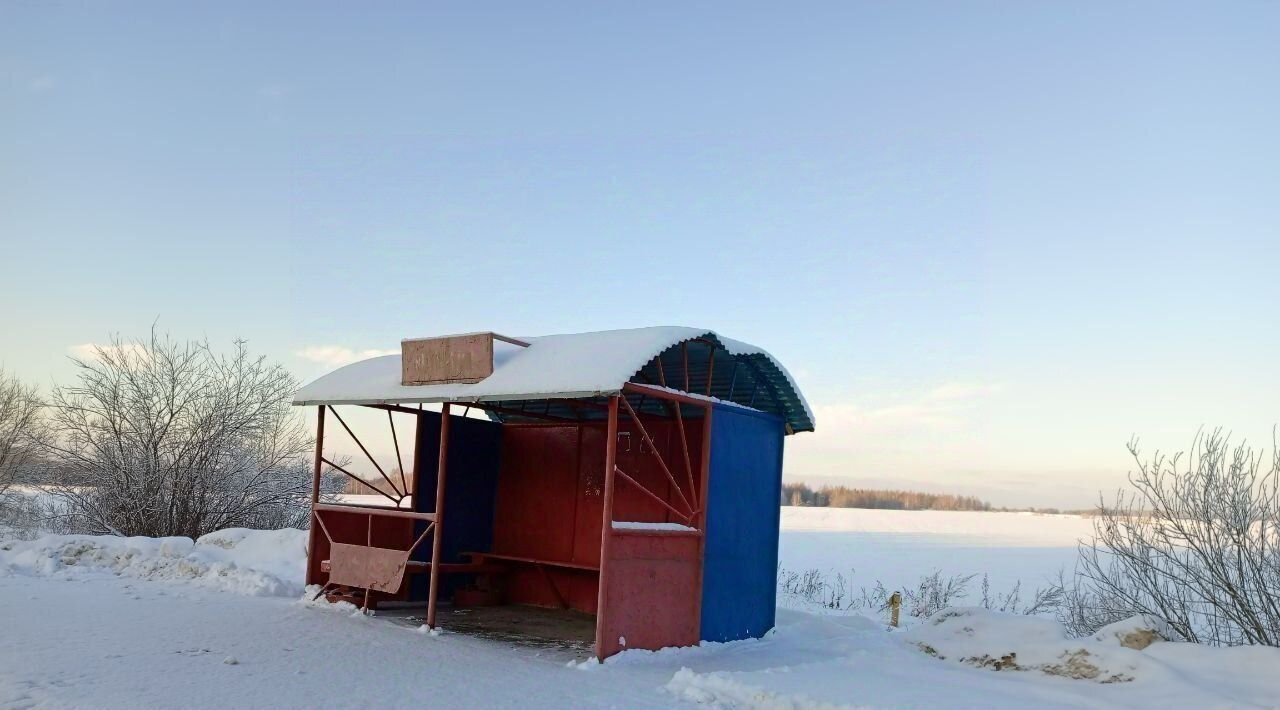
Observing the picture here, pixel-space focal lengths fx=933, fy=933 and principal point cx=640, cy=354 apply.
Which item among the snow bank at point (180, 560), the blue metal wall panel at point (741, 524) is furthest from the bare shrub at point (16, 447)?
the blue metal wall panel at point (741, 524)

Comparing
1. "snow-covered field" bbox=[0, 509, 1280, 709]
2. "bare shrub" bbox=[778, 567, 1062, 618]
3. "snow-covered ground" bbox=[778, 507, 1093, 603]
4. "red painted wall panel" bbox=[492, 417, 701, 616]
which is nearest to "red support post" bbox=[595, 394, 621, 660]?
"snow-covered field" bbox=[0, 509, 1280, 709]

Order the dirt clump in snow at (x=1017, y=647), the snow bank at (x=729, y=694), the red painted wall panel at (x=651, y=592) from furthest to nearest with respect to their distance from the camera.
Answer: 1. the red painted wall panel at (x=651, y=592)
2. the dirt clump in snow at (x=1017, y=647)
3. the snow bank at (x=729, y=694)

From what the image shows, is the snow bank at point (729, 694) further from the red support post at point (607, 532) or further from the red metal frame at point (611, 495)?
the red metal frame at point (611, 495)

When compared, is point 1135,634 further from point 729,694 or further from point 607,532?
point 607,532

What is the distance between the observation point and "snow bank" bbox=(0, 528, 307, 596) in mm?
13789

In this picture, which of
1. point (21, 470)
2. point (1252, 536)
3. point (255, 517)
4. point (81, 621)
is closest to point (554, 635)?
point (81, 621)

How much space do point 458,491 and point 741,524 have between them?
185 inches

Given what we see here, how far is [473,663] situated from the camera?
9.30m

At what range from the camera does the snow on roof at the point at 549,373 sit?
966 cm

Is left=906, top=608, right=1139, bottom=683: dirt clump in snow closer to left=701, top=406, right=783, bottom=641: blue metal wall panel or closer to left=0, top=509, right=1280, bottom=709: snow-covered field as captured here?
left=0, top=509, right=1280, bottom=709: snow-covered field

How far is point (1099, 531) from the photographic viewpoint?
11.2 meters

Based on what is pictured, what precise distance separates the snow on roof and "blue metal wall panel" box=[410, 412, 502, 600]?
146 centimetres

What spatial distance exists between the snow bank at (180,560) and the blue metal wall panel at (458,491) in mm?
2138

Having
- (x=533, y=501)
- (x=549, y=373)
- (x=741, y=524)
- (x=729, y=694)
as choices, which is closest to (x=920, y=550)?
(x=533, y=501)
